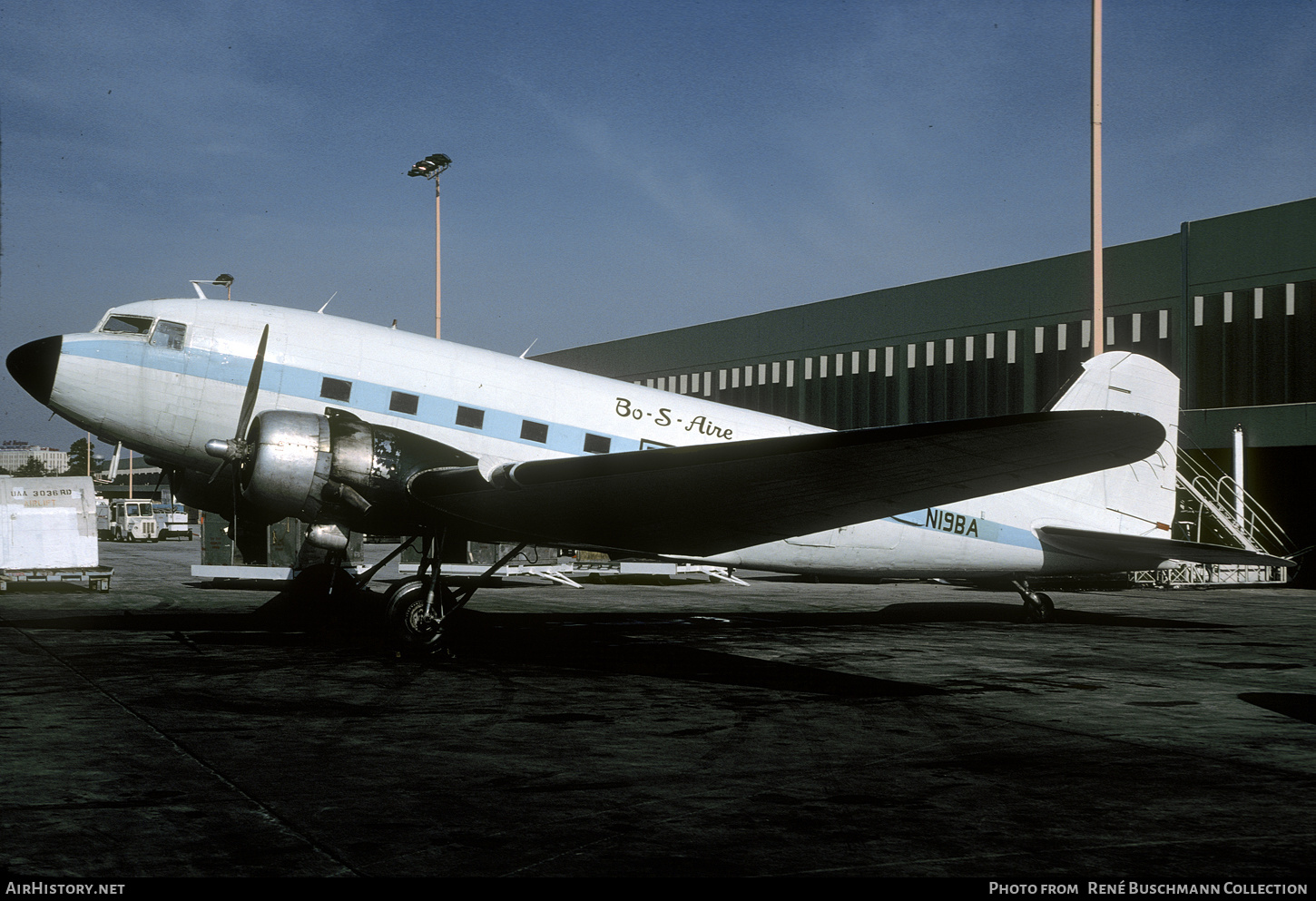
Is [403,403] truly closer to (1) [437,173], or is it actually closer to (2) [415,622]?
(2) [415,622]

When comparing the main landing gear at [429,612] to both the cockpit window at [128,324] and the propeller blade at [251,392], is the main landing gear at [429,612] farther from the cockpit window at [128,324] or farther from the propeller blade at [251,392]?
the cockpit window at [128,324]

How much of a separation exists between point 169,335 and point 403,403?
3.14 meters

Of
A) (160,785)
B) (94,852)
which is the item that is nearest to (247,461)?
(160,785)

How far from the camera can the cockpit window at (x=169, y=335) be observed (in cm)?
1353

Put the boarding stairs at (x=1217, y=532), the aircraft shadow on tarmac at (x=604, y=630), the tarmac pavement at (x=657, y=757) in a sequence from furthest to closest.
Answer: the boarding stairs at (x=1217, y=532) < the aircraft shadow on tarmac at (x=604, y=630) < the tarmac pavement at (x=657, y=757)

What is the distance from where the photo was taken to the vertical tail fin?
16969mm

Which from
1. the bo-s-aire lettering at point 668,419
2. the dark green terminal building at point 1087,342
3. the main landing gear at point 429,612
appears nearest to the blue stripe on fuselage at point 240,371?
the main landing gear at point 429,612

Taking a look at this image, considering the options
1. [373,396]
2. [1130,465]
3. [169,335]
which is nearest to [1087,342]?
[1130,465]

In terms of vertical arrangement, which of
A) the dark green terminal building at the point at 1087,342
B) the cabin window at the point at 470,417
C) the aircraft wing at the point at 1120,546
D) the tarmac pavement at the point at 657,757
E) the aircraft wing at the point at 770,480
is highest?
the dark green terminal building at the point at 1087,342

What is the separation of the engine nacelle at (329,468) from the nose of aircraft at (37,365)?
10.4 feet

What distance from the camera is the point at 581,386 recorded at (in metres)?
15.0

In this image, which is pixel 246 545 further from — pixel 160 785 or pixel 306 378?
pixel 160 785

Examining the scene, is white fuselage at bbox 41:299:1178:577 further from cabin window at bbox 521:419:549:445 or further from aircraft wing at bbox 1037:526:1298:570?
aircraft wing at bbox 1037:526:1298:570

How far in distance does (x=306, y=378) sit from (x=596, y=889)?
10458 mm
